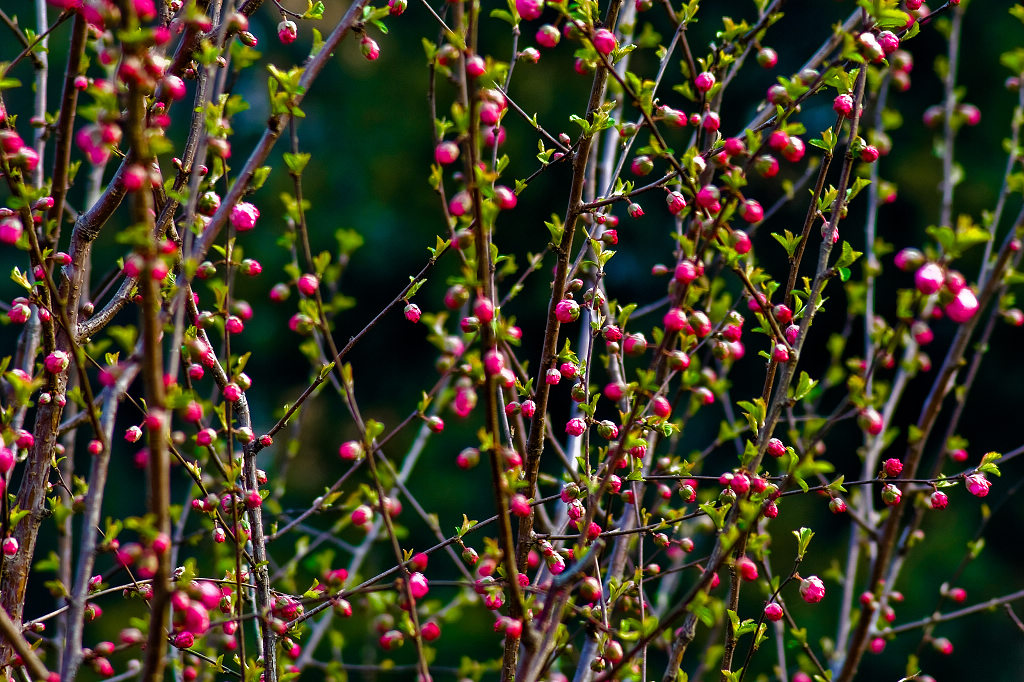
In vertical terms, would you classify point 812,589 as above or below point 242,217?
below

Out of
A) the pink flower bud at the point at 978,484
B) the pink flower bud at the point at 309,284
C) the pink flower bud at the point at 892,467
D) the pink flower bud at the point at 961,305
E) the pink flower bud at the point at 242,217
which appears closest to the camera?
the pink flower bud at the point at 961,305

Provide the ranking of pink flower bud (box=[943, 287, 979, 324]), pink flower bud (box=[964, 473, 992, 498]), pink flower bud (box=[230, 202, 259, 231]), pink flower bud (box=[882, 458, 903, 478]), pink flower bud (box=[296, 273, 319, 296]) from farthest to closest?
pink flower bud (box=[882, 458, 903, 478])
pink flower bud (box=[964, 473, 992, 498])
pink flower bud (box=[230, 202, 259, 231])
pink flower bud (box=[296, 273, 319, 296])
pink flower bud (box=[943, 287, 979, 324])

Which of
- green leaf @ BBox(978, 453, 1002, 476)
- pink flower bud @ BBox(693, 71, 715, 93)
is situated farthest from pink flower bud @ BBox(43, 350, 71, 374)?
green leaf @ BBox(978, 453, 1002, 476)

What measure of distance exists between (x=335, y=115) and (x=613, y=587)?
20.9 ft

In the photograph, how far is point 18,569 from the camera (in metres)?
1.32

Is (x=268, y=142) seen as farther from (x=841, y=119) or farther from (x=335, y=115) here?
(x=335, y=115)

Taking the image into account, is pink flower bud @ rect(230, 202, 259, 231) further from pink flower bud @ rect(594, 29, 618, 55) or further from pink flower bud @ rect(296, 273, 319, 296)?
pink flower bud @ rect(594, 29, 618, 55)

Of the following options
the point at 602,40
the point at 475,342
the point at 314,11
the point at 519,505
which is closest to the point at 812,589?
the point at 519,505

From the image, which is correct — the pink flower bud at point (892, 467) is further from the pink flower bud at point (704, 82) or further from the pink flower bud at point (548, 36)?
the pink flower bud at point (548, 36)

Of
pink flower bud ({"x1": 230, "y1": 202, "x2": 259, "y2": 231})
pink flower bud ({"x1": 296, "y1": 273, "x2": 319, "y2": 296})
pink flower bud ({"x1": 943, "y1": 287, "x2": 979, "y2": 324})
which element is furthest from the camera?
pink flower bud ({"x1": 230, "y1": 202, "x2": 259, "y2": 231})

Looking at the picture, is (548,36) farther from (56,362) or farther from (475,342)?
(56,362)

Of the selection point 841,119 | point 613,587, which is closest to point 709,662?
point 613,587

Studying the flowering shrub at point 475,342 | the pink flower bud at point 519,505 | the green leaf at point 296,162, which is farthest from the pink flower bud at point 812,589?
the green leaf at point 296,162

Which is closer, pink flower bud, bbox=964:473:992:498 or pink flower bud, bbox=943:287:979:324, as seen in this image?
pink flower bud, bbox=943:287:979:324
